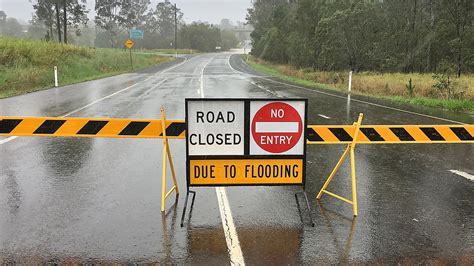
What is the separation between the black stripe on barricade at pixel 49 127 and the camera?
567 centimetres

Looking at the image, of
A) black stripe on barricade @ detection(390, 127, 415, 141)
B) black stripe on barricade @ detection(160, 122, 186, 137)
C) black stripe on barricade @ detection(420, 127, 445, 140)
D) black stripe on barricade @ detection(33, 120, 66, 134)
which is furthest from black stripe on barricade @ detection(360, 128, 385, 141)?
black stripe on barricade @ detection(33, 120, 66, 134)

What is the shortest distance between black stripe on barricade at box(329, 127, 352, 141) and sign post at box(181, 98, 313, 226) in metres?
0.55

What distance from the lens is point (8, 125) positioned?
5691mm

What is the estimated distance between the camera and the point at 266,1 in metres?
96.9

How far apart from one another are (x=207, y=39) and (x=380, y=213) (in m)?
141

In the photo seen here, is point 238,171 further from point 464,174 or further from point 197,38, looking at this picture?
point 197,38

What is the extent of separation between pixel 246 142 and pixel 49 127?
2611mm

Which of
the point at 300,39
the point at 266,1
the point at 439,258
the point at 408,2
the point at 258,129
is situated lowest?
the point at 439,258

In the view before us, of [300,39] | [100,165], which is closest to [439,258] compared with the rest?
[100,165]

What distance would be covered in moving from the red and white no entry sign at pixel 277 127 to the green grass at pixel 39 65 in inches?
687

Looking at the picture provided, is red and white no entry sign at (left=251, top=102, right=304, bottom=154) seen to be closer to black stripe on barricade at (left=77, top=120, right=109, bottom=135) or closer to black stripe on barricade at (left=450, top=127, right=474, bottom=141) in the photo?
black stripe on barricade at (left=77, top=120, right=109, bottom=135)

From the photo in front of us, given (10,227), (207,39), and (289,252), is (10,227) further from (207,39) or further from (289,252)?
(207,39)

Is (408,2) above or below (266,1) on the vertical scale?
below

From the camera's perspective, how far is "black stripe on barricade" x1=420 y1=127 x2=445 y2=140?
5.79 m
